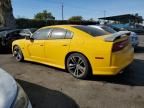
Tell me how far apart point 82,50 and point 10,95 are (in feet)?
13.7

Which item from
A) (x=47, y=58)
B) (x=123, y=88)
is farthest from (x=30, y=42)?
(x=123, y=88)

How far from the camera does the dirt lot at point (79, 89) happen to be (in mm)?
5109

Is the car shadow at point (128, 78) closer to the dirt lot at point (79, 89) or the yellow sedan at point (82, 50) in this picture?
the dirt lot at point (79, 89)

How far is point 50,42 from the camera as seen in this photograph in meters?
Result: 7.80

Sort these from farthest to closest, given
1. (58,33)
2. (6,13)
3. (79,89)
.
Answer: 1. (6,13)
2. (58,33)
3. (79,89)

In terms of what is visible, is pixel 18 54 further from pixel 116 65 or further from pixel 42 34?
pixel 116 65

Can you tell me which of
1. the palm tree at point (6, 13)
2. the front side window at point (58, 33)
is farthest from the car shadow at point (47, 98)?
the palm tree at point (6, 13)

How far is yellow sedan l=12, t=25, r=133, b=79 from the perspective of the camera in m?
6.40

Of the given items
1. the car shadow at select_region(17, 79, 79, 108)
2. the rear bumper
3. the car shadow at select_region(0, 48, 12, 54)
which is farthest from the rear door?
the car shadow at select_region(0, 48, 12, 54)

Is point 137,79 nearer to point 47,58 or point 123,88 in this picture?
point 123,88

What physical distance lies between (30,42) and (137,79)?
3693 millimetres

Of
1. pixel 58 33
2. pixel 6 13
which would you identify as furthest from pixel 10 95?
pixel 6 13

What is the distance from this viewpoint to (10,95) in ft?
8.95

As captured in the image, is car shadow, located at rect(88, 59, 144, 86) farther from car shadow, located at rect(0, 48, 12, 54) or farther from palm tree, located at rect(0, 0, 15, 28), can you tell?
palm tree, located at rect(0, 0, 15, 28)
